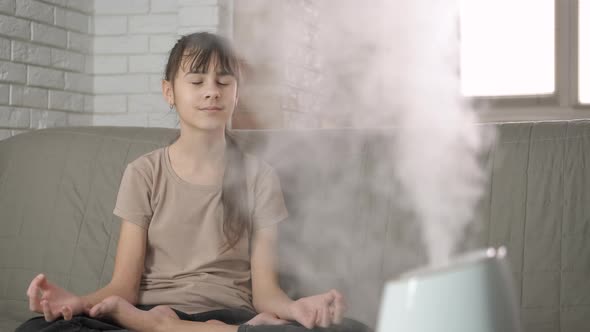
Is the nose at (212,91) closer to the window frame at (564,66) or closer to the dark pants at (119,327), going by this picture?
the dark pants at (119,327)

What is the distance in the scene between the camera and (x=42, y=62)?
2.73 metres

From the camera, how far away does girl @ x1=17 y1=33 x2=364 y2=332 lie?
5.40 feet

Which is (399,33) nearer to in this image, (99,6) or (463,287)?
(99,6)

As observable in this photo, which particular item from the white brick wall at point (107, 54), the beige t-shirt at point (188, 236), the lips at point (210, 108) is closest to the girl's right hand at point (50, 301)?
the beige t-shirt at point (188, 236)

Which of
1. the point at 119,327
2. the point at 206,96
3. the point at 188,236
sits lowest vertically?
the point at 119,327

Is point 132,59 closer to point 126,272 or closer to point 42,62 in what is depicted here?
point 42,62

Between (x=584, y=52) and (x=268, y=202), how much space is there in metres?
2.70

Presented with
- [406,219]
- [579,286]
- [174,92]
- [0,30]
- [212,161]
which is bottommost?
[579,286]

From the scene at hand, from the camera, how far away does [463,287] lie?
40 centimetres

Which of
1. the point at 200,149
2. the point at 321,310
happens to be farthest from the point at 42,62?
the point at 321,310

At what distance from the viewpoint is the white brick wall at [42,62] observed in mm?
2537

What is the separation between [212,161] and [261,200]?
137 millimetres

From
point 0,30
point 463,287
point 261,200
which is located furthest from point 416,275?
point 0,30

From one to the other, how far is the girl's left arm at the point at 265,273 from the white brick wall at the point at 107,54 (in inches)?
49.9
